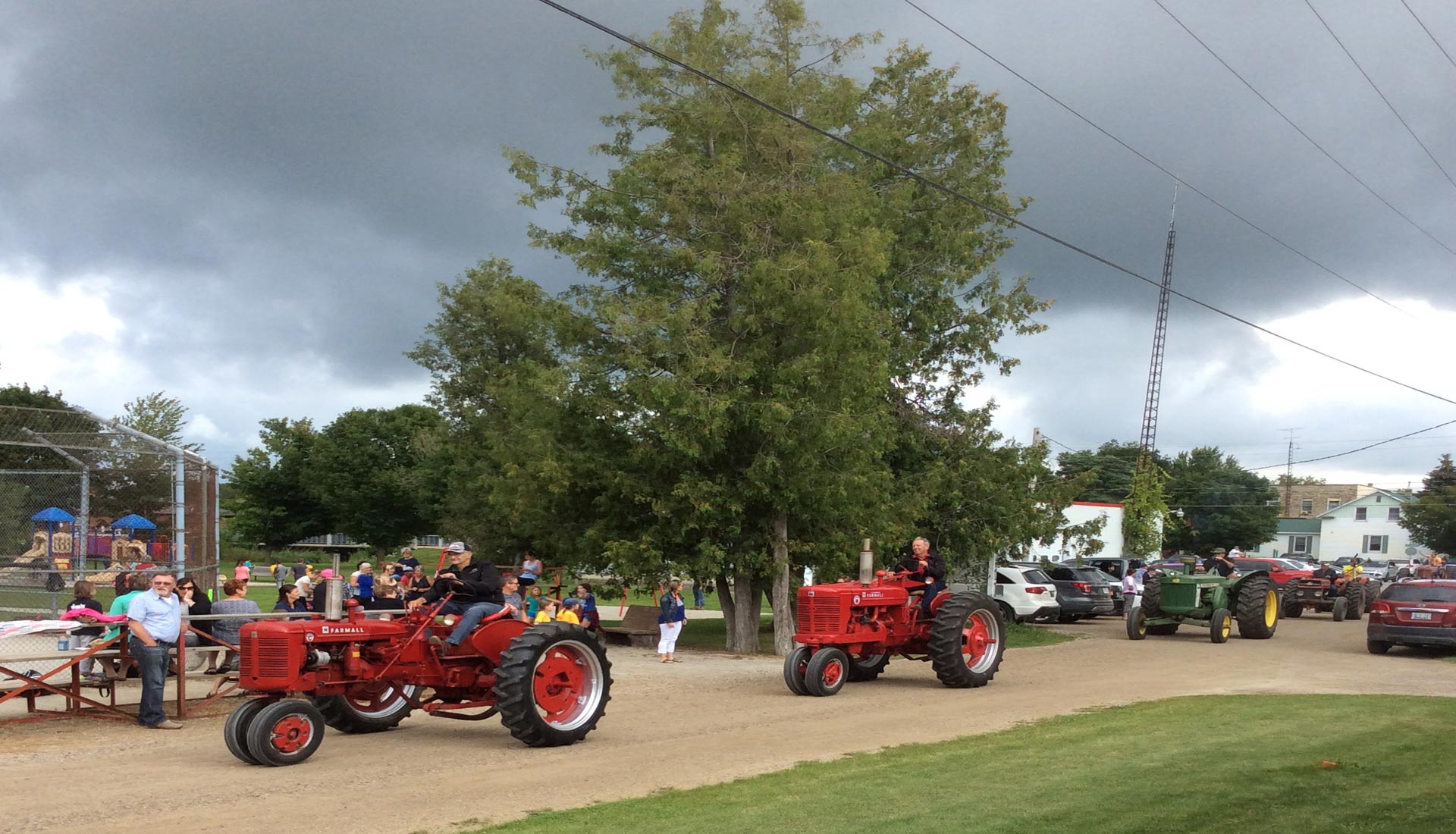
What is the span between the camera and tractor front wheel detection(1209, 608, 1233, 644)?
26.1m

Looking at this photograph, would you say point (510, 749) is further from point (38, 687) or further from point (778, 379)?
point (778, 379)

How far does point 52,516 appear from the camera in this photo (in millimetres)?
22766

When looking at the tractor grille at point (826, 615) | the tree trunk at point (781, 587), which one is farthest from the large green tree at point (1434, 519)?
the tractor grille at point (826, 615)

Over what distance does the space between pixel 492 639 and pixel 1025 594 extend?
22.0 m

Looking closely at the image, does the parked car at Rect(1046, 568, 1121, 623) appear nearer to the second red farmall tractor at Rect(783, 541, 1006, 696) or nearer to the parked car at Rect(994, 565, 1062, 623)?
the parked car at Rect(994, 565, 1062, 623)

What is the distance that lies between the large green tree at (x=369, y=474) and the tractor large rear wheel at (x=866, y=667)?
61106 mm

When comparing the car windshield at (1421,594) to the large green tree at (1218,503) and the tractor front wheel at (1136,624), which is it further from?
the large green tree at (1218,503)

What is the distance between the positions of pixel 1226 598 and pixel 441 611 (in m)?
20.2

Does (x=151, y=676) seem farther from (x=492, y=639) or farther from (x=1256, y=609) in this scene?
(x=1256, y=609)

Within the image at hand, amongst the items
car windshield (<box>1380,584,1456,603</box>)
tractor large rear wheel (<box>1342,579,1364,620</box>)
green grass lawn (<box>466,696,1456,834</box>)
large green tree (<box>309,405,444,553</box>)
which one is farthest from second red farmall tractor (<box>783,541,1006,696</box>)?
large green tree (<box>309,405,444,553</box>)

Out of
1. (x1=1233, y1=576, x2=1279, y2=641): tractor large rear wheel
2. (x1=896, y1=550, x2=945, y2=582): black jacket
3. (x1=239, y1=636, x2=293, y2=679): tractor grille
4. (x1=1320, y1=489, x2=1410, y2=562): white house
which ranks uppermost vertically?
(x1=896, y1=550, x2=945, y2=582): black jacket

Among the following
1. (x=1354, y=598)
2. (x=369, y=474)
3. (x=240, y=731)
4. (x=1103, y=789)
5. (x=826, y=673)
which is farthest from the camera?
(x=369, y=474)

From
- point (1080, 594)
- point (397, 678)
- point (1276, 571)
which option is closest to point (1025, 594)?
point (1080, 594)

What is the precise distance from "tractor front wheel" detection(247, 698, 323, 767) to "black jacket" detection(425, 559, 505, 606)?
1.57 metres
